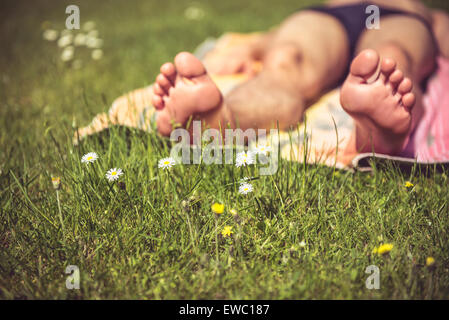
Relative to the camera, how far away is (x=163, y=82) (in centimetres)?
117

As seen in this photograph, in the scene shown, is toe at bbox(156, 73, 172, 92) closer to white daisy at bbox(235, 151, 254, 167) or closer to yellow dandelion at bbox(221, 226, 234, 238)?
white daisy at bbox(235, 151, 254, 167)

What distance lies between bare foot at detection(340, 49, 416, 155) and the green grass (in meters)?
0.16

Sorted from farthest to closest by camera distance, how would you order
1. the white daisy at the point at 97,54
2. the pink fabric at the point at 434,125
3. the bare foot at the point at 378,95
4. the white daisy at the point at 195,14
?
the white daisy at the point at 195,14 → the white daisy at the point at 97,54 → the pink fabric at the point at 434,125 → the bare foot at the point at 378,95

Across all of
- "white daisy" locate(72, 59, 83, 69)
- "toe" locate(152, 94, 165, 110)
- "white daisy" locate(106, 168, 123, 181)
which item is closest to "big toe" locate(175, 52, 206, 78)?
"toe" locate(152, 94, 165, 110)

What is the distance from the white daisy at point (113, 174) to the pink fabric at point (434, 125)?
0.95 m

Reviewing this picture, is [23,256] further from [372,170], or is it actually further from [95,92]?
[95,92]

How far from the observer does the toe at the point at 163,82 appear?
116cm

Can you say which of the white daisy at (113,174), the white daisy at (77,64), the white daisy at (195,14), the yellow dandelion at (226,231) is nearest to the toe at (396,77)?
the yellow dandelion at (226,231)

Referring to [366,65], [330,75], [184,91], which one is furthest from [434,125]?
[184,91]

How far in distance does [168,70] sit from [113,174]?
37 cm

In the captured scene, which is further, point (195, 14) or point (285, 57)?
point (195, 14)

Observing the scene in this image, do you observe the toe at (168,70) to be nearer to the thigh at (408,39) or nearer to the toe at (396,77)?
the toe at (396,77)

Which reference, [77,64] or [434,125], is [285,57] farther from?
[77,64]

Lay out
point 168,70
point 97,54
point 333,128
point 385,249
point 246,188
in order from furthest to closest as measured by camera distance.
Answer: point 97,54, point 333,128, point 168,70, point 246,188, point 385,249
